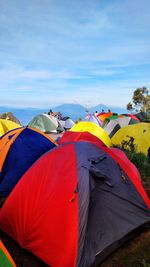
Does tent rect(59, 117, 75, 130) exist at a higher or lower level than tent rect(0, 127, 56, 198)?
lower

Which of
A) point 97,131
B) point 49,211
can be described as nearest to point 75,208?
point 49,211

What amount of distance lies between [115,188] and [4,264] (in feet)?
7.72

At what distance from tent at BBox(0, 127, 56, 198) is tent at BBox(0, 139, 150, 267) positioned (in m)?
1.60

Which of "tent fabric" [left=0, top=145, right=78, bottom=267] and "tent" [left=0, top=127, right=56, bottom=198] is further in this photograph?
"tent" [left=0, top=127, right=56, bottom=198]

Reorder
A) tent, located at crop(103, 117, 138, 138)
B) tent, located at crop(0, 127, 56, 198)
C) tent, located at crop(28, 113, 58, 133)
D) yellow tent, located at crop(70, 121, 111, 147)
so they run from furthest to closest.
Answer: tent, located at crop(28, 113, 58, 133)
tent, located at crop(103, 117, 138, 138)
yellow tent, located at crop(70, 121, 111, 147)
tent, located at crop(0, 127, 56, 198)

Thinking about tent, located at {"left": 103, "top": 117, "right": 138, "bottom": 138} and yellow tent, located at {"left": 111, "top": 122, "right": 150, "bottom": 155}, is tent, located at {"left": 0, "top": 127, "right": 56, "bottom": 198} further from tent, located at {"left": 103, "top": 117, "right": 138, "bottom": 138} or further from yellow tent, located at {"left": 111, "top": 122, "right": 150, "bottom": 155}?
tent, located at {"left": 103, "top": 117, "right": 138, "bottom": 138}

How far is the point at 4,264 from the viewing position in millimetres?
2932

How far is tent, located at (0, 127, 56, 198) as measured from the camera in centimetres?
656

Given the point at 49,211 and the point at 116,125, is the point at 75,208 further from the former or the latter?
the point at 116,125

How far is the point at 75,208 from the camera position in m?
4.19

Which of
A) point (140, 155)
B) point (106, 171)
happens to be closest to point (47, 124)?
point (140, 155)

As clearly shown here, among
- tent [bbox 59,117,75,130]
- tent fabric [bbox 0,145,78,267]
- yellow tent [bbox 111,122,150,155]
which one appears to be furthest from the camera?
tent [bbox 59,117,75,130]

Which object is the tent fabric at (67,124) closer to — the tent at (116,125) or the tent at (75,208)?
the tent at (116,125)

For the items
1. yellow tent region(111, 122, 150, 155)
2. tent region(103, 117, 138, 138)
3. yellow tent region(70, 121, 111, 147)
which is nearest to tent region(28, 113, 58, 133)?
tent region(103, 117, 138, 138)
